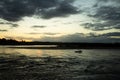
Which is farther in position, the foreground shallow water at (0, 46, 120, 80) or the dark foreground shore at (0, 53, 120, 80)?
the foreground shallow water at (0, 46, 120, 80)

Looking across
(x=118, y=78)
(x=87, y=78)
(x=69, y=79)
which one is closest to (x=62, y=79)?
(x=69, y=79)

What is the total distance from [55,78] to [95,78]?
5115 mm

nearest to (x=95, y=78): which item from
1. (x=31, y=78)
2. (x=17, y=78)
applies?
(x=31, y=78)

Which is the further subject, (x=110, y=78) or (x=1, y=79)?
(x=110, y=78)

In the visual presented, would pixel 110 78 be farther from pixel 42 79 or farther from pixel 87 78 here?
pixel 42 79

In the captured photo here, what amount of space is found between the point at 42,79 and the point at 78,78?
4.60m

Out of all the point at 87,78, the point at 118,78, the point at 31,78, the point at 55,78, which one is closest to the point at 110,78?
the point at 118,78

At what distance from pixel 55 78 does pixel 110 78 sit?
7026mm

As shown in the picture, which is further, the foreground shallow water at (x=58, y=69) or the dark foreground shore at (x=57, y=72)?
the foreground shallow water at (x=58, y=69)

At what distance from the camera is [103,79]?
89.9 feet

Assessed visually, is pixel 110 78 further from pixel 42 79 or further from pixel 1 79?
pixel 1 79

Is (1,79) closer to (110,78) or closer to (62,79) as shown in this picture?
(62,79)

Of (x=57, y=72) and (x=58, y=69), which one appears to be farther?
(x=58, y=69)

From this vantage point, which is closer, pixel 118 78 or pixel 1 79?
pixel 1 79
